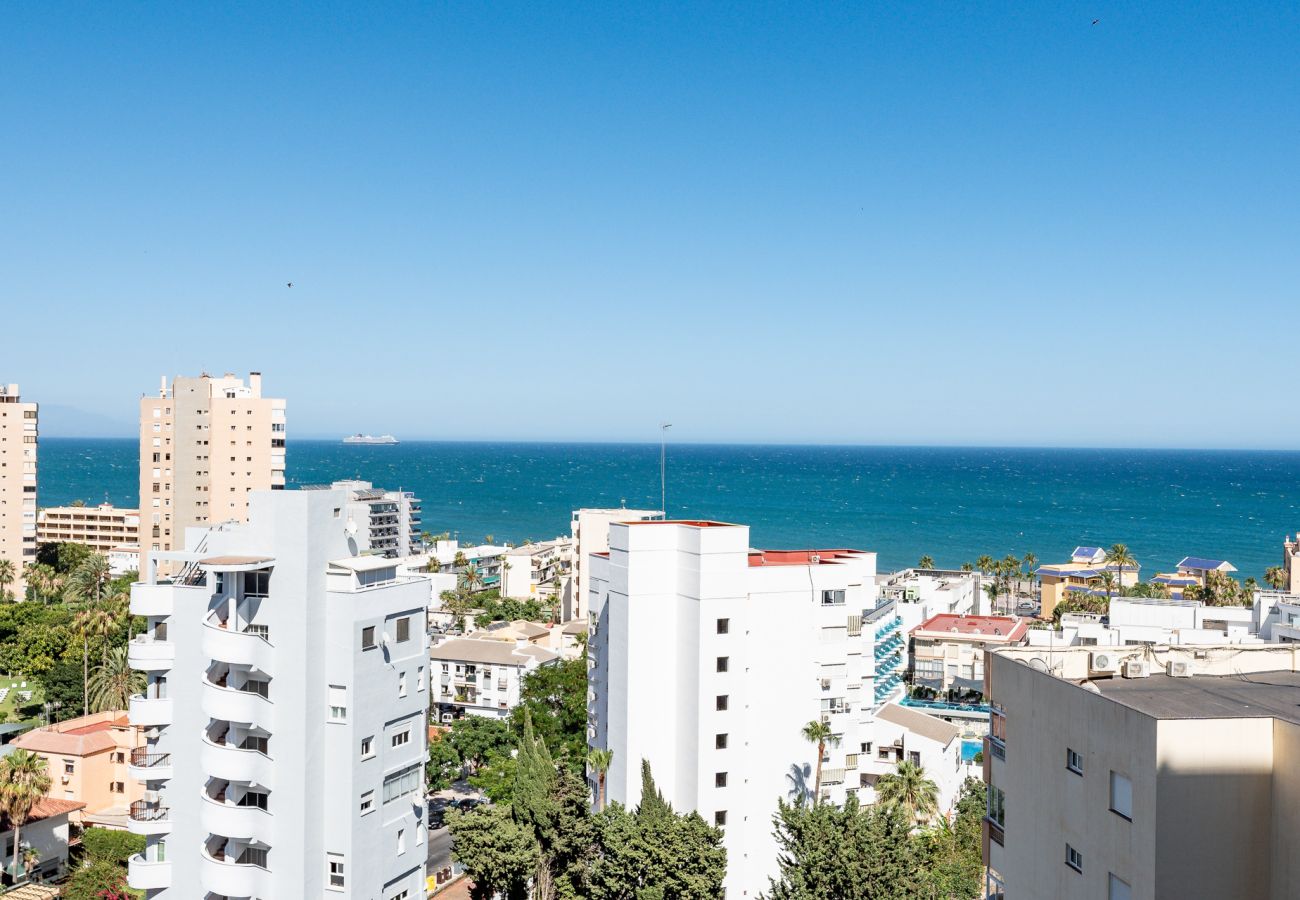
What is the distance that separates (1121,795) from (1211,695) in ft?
11.5

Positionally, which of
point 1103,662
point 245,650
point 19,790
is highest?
point 1103,662

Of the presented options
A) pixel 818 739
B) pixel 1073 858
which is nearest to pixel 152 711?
pixel 818 739

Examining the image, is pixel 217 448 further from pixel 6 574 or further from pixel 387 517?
pixel 387 517

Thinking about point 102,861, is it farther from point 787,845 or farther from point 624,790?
point 787,845

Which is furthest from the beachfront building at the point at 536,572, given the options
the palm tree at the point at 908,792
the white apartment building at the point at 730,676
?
the white apartment building at the point at 730,676

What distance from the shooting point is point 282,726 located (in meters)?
27.5

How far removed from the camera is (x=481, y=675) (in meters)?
75.1

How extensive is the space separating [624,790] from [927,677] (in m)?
44.9

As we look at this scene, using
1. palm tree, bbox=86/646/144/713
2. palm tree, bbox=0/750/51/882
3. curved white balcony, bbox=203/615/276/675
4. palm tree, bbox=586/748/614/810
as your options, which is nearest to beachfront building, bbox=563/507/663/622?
palm tree, bbox=86/646/144/713

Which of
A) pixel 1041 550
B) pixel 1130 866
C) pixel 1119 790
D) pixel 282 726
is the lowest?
pixel 1041 550

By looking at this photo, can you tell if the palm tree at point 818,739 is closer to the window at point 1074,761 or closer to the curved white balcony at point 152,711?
the window at point 1074,761

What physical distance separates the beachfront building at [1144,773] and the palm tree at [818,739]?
16.1 meters

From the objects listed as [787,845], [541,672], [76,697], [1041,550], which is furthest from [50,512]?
[1041,550]

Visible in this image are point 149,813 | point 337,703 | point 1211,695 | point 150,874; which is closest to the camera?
point 1211,695
